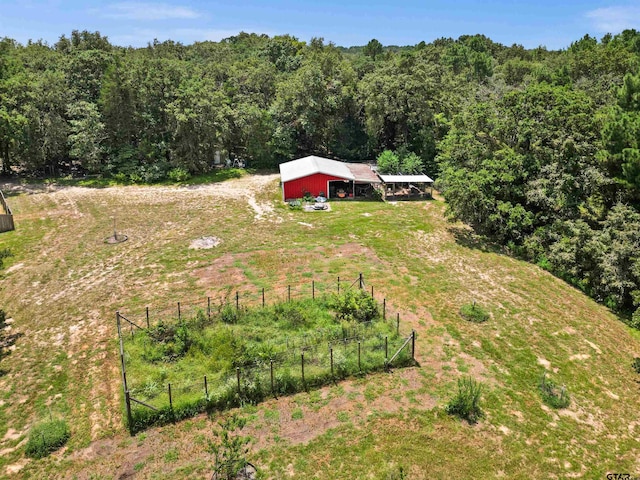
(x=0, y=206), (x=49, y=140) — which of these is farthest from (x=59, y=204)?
(x=49, y=140)

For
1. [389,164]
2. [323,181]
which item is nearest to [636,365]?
[323,181]

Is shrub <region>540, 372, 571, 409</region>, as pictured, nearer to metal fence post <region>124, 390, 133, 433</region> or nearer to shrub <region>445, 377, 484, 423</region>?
shrub <region>445, 377, 484, 423</region>

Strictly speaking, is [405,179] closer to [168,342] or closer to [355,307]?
[355,307]

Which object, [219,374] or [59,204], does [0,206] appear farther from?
[219,374]

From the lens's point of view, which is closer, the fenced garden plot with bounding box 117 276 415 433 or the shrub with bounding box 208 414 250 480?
the shrub with bounding box 208 414 250 480

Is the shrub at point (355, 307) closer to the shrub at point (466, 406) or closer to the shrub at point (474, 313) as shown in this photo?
the shrub at point (474, 313)

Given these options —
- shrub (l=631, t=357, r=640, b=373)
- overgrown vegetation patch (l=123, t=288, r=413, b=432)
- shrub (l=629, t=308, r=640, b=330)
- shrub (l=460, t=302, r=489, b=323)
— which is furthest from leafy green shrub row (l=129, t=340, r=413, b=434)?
shrub (l=629, t=308, r=640, b=330)

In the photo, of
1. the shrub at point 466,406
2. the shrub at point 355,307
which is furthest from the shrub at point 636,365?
the shrub at point 355,307
